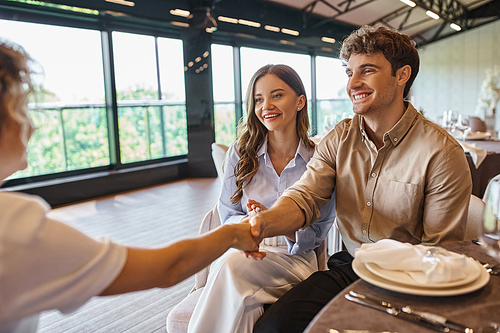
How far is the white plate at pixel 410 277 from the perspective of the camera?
31.6 inches

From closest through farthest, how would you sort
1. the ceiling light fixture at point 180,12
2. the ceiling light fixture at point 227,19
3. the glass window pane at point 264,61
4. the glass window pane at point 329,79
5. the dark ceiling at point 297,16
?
the dark ceiling at point 297,16
the ceiling light fixture at point 180,12
the ceiling light fixture at point 227,19
the glass window pane at point 264,61
the glass window pane at point 329,79

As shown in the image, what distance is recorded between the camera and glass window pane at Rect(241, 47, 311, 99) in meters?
8.16

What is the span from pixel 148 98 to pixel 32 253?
249 inches

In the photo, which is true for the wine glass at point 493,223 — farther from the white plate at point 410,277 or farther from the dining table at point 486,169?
the dining table at point 486,169

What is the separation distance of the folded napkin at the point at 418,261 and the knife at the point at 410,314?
105 mm

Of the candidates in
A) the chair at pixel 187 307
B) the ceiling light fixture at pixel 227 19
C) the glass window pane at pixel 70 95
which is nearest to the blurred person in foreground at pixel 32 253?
the chair at pixel 187 307

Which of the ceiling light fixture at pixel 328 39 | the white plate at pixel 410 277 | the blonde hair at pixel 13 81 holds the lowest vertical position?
the white plate at pixel 410 277

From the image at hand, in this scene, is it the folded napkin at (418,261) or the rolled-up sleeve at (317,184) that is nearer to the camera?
the folded napkin at (418,261)

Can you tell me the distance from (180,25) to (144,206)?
340 cm

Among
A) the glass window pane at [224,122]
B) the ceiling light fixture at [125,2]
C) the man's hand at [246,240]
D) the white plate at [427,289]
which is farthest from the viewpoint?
the glass window pane at [224,122]

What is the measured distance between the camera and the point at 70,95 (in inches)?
219

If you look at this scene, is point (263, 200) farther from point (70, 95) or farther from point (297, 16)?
point (297, 16)

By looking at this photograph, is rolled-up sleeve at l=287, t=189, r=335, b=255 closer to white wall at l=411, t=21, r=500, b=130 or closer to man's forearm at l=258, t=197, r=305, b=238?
man's forearm at l=258, t=197, r=305, b=238

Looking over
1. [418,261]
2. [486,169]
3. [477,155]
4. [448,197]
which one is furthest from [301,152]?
[486,169]
